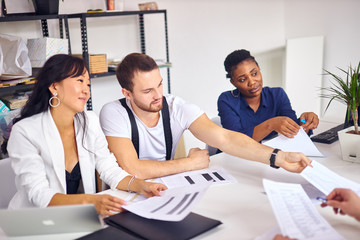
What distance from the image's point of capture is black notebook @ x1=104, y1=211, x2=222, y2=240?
4.06ft

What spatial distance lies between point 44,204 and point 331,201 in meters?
1.00

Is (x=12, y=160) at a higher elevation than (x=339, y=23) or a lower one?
lower

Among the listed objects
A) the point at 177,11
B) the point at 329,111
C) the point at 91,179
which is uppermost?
the point at 177,11

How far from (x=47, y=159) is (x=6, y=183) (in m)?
0.26

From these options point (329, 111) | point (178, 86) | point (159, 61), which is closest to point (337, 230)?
point (159, 61)

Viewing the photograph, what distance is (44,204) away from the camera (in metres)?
1.53

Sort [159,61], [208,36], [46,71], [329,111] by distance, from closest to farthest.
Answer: [46,71] < [159,61] < [208,36] < [329,111]

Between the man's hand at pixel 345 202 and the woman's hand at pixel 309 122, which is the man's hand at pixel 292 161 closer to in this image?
the man's hand at pixel 345 202

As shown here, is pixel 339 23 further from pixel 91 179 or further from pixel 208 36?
pixel 91 179

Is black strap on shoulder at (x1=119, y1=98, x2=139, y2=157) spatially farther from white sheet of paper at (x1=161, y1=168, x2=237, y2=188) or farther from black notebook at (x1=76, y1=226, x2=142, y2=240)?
black notebook at (x1=76, y1=226, x2=142, y2=240)

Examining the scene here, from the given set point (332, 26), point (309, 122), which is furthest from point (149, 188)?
point (332, 26)

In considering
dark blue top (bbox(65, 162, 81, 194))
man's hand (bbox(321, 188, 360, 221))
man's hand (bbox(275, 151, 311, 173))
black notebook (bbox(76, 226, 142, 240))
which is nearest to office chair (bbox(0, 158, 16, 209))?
dark blue top (bbox(65, 162, 81, 194))

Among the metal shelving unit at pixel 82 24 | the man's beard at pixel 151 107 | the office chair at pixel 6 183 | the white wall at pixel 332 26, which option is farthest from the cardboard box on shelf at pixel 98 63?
the white wall at pixel 332 26

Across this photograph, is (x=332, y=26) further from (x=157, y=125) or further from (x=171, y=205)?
(x=171, y=205)
